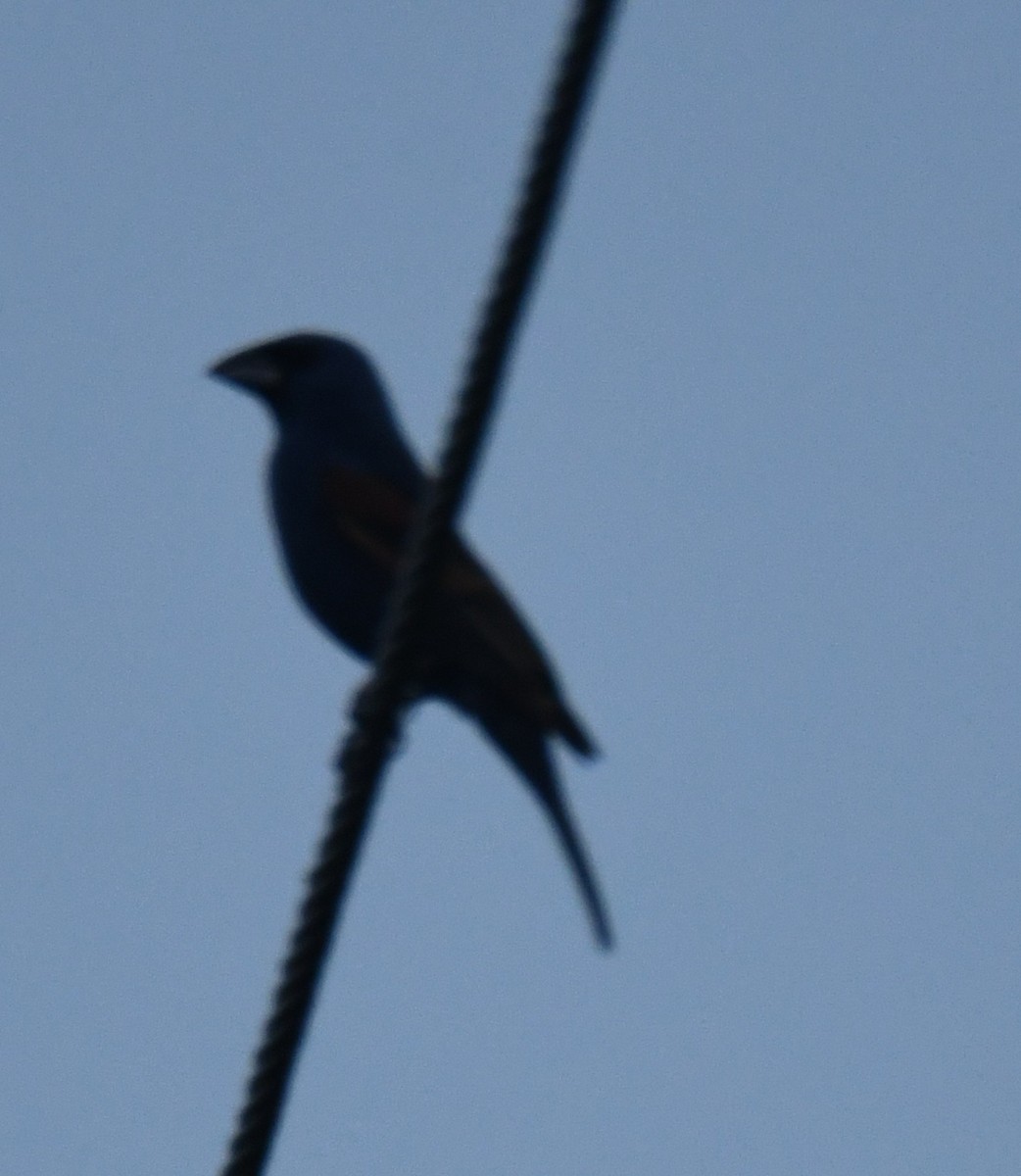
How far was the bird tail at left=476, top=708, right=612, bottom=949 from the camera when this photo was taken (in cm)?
503

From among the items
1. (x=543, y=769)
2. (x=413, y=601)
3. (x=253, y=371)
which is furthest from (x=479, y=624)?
(x=413, y=601)

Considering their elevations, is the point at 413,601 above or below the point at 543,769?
above

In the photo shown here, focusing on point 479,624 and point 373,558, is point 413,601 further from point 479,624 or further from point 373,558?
point 373,558

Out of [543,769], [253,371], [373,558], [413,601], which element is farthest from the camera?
[253,371]

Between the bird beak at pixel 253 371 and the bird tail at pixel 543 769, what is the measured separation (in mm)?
1370

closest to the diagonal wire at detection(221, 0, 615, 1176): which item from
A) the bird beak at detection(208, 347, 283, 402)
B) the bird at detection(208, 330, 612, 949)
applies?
the bird at detection(208, 330, 612, 949)

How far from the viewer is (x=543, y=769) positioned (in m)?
5.12

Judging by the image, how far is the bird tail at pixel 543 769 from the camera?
16.5 feet

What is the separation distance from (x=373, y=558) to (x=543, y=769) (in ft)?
2.35

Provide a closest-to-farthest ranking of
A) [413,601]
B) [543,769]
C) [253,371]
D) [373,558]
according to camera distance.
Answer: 1. [413,601]
2. [543,769]
3. [373,558]
4. [253,371]

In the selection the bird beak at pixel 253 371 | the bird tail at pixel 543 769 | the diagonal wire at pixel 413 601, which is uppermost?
the diagonal wire at pixel 413 601

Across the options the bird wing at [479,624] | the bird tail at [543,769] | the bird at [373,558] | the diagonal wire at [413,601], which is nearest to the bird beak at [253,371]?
the bird at [373,558]

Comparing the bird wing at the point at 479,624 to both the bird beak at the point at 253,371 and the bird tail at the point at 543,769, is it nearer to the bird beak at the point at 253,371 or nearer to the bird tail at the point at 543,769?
the bird tail at the point at 543,769

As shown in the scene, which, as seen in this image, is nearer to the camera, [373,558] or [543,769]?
[543,769]
